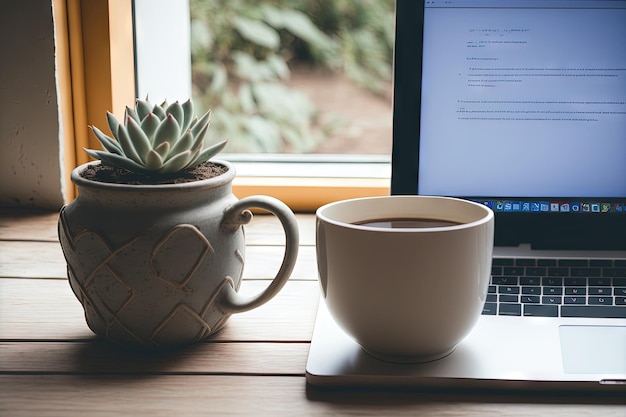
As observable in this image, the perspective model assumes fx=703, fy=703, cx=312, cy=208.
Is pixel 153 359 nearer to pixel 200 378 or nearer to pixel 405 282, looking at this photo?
pixel 200 378

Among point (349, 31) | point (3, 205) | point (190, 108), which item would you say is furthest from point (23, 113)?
point (349, 31)

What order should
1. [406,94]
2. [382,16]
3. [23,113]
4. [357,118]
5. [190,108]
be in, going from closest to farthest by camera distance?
[190,108] → [406,94] → [23,113] → [382,16] → [357,118]

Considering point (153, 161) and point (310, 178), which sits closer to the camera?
point (153, 161)

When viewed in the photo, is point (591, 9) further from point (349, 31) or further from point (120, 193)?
point (349, 31)

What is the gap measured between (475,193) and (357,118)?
299 cm

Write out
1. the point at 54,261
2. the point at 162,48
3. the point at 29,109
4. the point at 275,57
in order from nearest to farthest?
the point at 54,261, the point at 29,109, the point at 162,48, the point at 275,57

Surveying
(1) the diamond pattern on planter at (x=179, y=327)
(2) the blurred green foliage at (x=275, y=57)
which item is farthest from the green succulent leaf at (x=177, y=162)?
(2) the blurred green foliage at (x=275, y=57)

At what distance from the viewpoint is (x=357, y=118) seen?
11.9 feet

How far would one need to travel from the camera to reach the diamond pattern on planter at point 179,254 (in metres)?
Result: 0.50

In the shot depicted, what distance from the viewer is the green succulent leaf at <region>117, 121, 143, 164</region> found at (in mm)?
511

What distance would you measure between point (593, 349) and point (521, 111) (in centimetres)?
25

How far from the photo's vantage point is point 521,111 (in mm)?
676

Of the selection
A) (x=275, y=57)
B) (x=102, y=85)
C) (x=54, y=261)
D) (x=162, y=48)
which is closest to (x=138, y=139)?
(x=54, y=261)

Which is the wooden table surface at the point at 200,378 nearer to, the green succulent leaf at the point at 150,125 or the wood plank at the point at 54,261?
the wood plank at the point at 54,261
